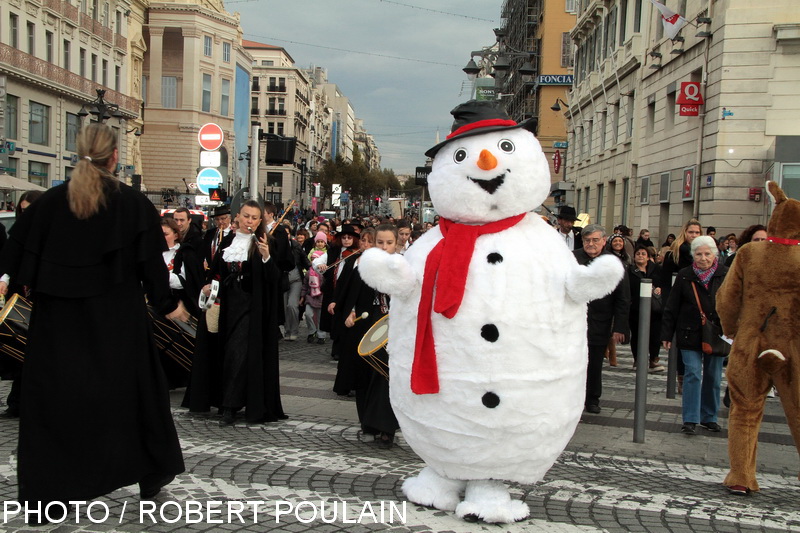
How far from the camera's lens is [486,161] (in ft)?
14.0

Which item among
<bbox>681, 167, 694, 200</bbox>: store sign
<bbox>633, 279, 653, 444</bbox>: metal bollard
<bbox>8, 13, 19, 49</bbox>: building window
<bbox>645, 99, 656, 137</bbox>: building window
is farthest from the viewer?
<bbox>8, 13, 19, 49</bbox>: building window

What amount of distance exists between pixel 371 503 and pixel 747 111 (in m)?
18.1

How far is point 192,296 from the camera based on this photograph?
7.48 metres

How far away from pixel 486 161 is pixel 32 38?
38.6m

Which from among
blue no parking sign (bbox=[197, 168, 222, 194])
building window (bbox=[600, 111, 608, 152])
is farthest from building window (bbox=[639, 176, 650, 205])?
blue no parking sign (bbox=[197, 168, 222, 194])

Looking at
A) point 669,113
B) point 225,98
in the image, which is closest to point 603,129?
point 669,113

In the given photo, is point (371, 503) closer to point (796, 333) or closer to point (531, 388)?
point (531, 388)

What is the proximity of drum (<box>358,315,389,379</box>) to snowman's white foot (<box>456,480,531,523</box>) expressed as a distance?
4.89ft

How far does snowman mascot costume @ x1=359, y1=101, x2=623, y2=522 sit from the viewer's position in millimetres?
4113

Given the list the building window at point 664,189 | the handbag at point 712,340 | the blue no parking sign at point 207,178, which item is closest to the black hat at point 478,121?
the handbag at point 712,340

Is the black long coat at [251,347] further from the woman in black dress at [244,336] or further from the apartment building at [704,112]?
the apartment building at [704,112]

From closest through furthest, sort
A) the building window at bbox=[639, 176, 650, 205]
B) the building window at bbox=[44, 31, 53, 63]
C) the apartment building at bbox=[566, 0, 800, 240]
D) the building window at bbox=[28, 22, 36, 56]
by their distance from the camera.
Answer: the apartment building at bbox=[566, 0, 800, 240] → the building window at bbox=[639, 176, 650, 205] → the building window at bbox=[28, 22, 36, 56] → the building window at bbox=[44, 31, 53, 63]

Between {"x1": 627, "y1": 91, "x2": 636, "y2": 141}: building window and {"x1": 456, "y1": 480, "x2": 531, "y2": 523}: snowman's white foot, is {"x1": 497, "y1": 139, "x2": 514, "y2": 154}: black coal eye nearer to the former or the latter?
{"x1": 456, "y1": 480, "x2": 531, "y2": 523}: snowman's white foot

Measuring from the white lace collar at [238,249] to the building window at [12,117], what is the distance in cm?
3211
